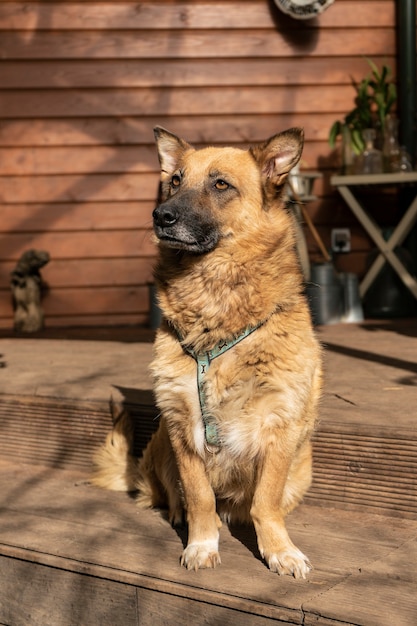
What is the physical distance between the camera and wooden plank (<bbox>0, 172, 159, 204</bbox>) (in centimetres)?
618

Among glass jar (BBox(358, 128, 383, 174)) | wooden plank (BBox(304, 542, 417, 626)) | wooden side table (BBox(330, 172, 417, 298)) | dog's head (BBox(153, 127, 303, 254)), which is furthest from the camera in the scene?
glass jar (BBox(358, 128, 383, 174))

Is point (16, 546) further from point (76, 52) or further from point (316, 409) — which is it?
point (76, 52)

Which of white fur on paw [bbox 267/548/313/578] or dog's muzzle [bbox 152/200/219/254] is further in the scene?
dog's muzzle [bbox 152/200/219/254]

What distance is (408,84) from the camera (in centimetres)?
604

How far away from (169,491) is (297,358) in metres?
0.63

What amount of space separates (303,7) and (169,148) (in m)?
3.62

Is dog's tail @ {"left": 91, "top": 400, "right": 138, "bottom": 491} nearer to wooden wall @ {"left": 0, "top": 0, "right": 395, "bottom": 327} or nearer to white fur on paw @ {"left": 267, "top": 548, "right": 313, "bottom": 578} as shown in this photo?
white fur on paw @ {"left": 267, "top": 548, "right": 313, "bottom": 578}

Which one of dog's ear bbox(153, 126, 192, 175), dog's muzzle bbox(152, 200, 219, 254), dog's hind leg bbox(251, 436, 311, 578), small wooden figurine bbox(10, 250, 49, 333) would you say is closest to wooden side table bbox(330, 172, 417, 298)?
small wooden figurine bbox(10, 250, 49, 333)

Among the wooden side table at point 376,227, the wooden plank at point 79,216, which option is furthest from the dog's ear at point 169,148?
the wooden plank at point 79,216

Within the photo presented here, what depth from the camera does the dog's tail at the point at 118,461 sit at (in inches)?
118

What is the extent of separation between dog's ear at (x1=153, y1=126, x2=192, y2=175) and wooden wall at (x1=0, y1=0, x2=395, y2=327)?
335 cm

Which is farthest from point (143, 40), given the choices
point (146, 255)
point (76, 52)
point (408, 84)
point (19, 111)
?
point (408, 84)

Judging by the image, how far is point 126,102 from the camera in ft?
20.1

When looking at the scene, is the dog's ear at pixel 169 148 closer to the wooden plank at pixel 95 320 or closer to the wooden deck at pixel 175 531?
the wooden deck at pixel 175 531
